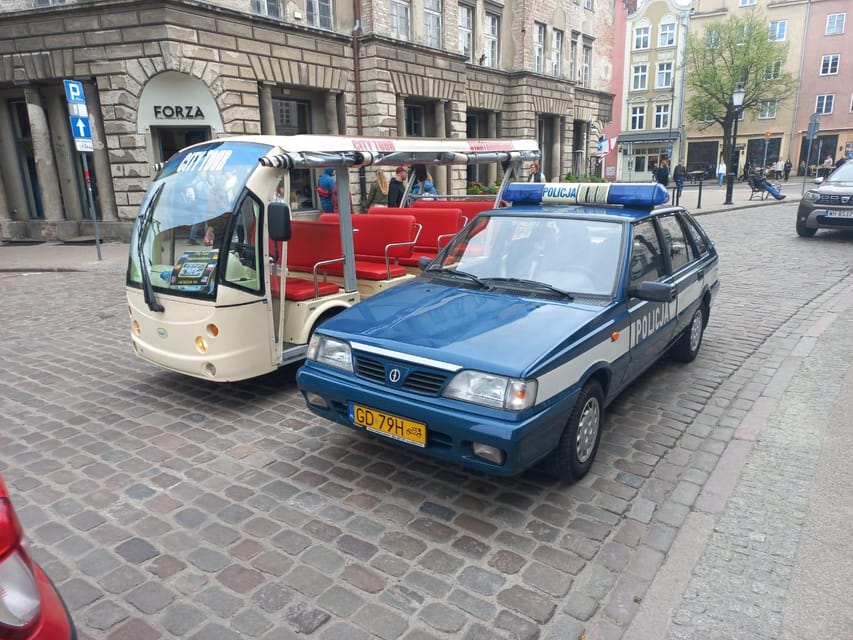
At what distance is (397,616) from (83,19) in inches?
703

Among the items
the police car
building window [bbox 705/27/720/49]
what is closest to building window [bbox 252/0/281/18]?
the police car

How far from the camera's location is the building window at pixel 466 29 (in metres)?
25.9

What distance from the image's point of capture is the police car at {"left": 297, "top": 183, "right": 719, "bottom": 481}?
333cm

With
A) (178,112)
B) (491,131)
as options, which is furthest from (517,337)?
(491,131)

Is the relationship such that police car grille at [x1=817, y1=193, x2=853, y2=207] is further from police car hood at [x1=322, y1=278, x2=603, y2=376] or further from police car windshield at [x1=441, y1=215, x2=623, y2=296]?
police car hood at [x1=322, y1=278, x2=603, y2=376]

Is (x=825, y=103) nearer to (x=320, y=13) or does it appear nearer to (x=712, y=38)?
(x=712, y=38)

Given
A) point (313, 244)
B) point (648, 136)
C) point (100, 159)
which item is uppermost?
point (648, 136)

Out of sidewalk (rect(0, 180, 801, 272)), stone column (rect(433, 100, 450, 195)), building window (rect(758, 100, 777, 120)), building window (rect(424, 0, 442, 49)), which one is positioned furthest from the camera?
building window (rect(758, 100, 777, 120))

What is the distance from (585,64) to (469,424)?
36649 millimetres

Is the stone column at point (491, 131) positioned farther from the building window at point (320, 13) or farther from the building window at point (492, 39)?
the building window at point (320, 13)

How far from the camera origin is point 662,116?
2295 inches

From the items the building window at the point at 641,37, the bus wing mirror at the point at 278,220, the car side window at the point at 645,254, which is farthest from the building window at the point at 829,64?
the bus wing mirror at the point at 278,220

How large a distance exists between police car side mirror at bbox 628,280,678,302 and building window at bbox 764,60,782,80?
55197 millimetres

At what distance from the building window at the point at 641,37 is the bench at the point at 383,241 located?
201 ft
